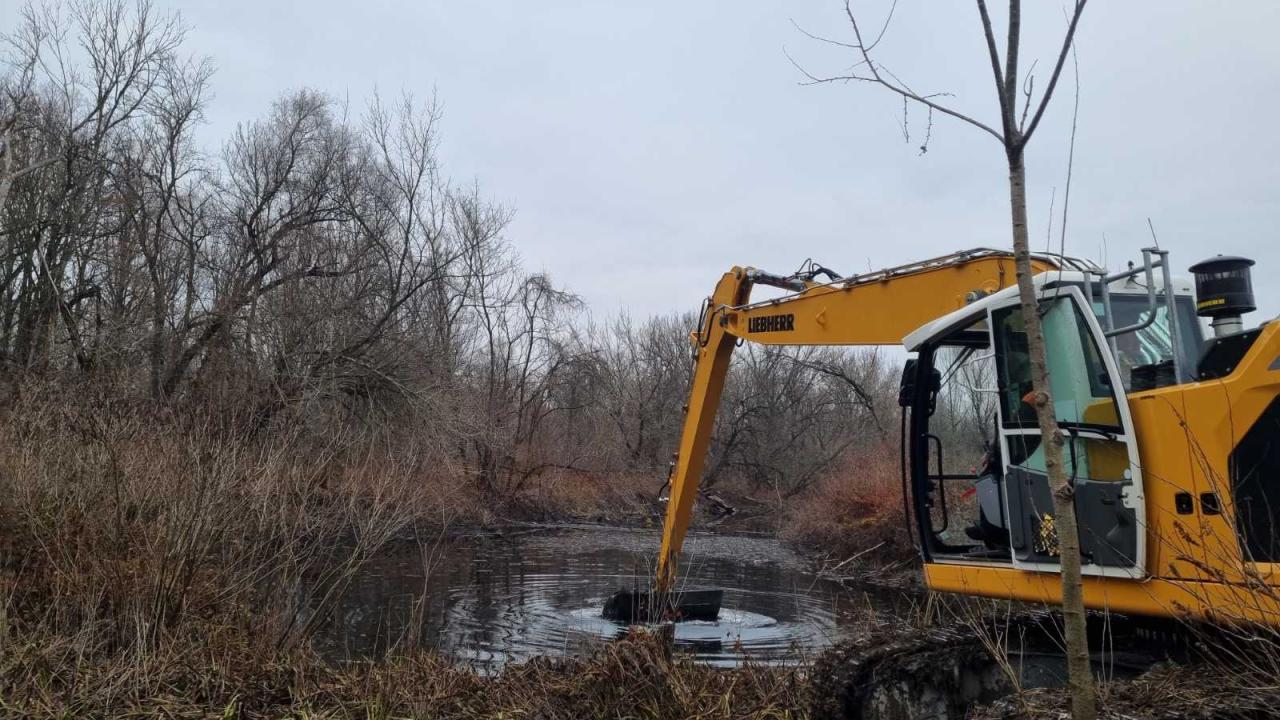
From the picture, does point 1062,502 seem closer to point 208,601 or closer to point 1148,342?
point 1148,342

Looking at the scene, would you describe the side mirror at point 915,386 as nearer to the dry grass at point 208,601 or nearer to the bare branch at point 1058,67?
the dry grass at point 208,601

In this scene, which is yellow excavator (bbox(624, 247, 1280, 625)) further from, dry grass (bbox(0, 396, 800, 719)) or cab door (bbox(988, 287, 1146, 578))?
dry grass (bbox(0, 396, 800, 719))

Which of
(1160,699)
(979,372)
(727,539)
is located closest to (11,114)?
(727,539)

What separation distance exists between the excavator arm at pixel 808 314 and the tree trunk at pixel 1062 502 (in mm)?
2889

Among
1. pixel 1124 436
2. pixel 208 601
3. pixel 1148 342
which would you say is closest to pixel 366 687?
pixel 208 601

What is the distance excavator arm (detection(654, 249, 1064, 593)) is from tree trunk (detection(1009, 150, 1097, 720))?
289cm

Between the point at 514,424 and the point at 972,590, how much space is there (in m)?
25.5

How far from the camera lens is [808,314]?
8852 millimetres

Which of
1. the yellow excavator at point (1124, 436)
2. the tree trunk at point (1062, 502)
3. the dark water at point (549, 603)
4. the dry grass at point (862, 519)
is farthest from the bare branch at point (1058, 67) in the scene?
the dry grass at point (862, 519)

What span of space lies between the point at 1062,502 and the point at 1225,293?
2.76 meters

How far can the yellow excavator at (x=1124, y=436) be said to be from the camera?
4.54 meters

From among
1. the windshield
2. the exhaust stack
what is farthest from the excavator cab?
the exhaust stack

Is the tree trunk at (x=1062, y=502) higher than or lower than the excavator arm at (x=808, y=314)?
lower

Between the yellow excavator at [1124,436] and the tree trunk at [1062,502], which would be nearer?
the tree trunk at [1062,502]
